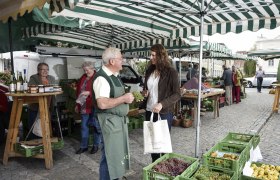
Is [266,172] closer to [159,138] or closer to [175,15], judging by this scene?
[159,138]

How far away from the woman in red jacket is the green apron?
6.48 ft

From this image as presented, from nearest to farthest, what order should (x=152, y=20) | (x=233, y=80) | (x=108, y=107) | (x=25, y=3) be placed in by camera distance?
(x=25, y=3) < (x=108, y=107) < (x=152, y=20) < (x=233, y=80)

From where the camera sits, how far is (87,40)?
8.58m

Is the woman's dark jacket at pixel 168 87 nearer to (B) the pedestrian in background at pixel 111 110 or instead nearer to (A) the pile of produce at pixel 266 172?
(B) the pedestrian in background at pixel 111 110

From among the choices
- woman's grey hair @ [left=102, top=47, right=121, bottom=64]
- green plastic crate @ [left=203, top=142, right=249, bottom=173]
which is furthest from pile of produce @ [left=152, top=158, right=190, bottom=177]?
woman's grey hair @ [left=102, top=47, right=121, bottom=64]

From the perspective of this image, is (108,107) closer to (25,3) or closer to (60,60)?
(25,3)

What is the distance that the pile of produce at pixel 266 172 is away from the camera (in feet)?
9.98

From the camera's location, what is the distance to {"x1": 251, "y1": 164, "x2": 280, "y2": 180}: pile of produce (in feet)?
9.98

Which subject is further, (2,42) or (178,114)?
(178,114)

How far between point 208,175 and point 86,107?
282 cm

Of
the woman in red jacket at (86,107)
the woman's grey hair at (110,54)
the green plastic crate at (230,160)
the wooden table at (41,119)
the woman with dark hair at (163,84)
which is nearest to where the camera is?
the woman's grey hair at (110,54)

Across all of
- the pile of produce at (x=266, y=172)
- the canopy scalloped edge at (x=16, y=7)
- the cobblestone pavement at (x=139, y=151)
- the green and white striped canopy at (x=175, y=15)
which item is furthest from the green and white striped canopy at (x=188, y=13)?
the cobblestone pavement at (x=139, y=151)

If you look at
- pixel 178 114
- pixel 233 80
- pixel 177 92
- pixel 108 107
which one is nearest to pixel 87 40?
pixel 178 114

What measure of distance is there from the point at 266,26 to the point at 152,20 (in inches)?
79.0
